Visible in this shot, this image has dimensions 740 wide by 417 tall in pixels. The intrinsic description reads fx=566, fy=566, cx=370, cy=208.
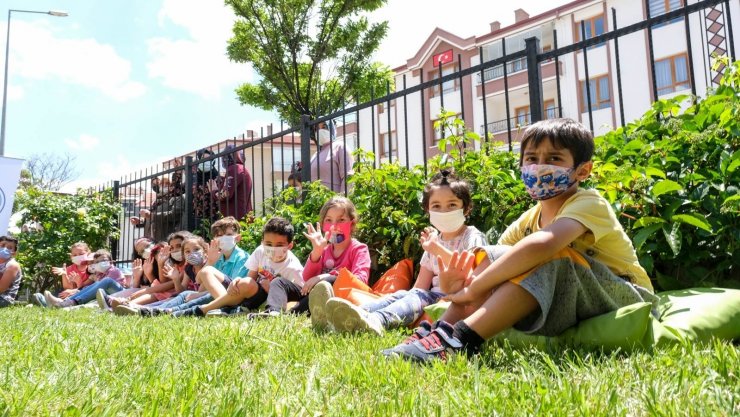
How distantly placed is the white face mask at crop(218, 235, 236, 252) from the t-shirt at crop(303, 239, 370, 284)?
1510 millimetres

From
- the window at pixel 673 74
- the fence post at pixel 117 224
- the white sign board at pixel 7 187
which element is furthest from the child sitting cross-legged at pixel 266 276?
the window at pixel 673 74

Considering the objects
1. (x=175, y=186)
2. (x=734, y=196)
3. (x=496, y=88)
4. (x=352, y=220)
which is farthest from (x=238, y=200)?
(x=496, y=88)

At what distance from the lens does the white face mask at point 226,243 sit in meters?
5.74

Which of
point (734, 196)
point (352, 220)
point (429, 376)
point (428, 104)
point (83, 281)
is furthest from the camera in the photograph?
point (428, 104)

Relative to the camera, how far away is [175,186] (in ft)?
30.3

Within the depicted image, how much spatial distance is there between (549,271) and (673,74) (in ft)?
65.8

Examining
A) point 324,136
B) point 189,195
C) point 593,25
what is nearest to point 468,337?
point 324,136

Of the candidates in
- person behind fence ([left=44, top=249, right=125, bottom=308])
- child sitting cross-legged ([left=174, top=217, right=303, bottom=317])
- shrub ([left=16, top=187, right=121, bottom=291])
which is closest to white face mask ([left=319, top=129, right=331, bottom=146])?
child sitting cross-legged ([left=174, top=217, right=303, bottom=317])

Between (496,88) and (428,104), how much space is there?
3.24m

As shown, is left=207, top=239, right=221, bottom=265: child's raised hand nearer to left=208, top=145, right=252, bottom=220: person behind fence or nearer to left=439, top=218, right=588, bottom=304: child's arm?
left=208, top=145, right=252, bottom=220: person behind fence

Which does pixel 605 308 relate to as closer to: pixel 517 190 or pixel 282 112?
pixel 517 190

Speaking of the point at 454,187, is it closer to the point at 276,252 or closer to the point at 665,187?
the point at 665,187

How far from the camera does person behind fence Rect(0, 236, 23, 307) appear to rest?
8.41 metres

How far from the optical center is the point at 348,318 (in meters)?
2.76
